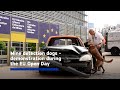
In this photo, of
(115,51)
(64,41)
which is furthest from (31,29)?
(115,51)

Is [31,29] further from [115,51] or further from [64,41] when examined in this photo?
[115,51]

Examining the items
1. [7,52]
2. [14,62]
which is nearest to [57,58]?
[14,62]

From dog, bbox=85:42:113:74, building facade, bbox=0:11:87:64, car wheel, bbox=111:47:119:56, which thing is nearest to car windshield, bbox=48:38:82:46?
dog, bbox=85:42:113:74

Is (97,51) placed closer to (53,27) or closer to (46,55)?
(46,55)

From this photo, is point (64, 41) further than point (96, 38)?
No

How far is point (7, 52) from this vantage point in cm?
1194

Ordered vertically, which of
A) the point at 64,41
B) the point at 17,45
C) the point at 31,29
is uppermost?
the point at 31,29

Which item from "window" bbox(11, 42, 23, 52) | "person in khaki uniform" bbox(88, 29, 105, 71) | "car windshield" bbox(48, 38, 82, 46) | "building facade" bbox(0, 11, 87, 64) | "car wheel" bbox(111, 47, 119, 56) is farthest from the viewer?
"car wheel" bbox(111, 47, 119, 56)

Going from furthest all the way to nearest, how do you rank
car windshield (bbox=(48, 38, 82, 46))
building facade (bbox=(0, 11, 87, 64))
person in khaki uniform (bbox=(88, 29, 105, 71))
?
building facade (bbox=(0, 11, 87, 64)) < person in khaki uniform (bbox=(88, 29, 105, 71)) < car windshield (bbox=(48, 38, 82, 46))

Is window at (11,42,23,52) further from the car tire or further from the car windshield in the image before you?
the car tire
